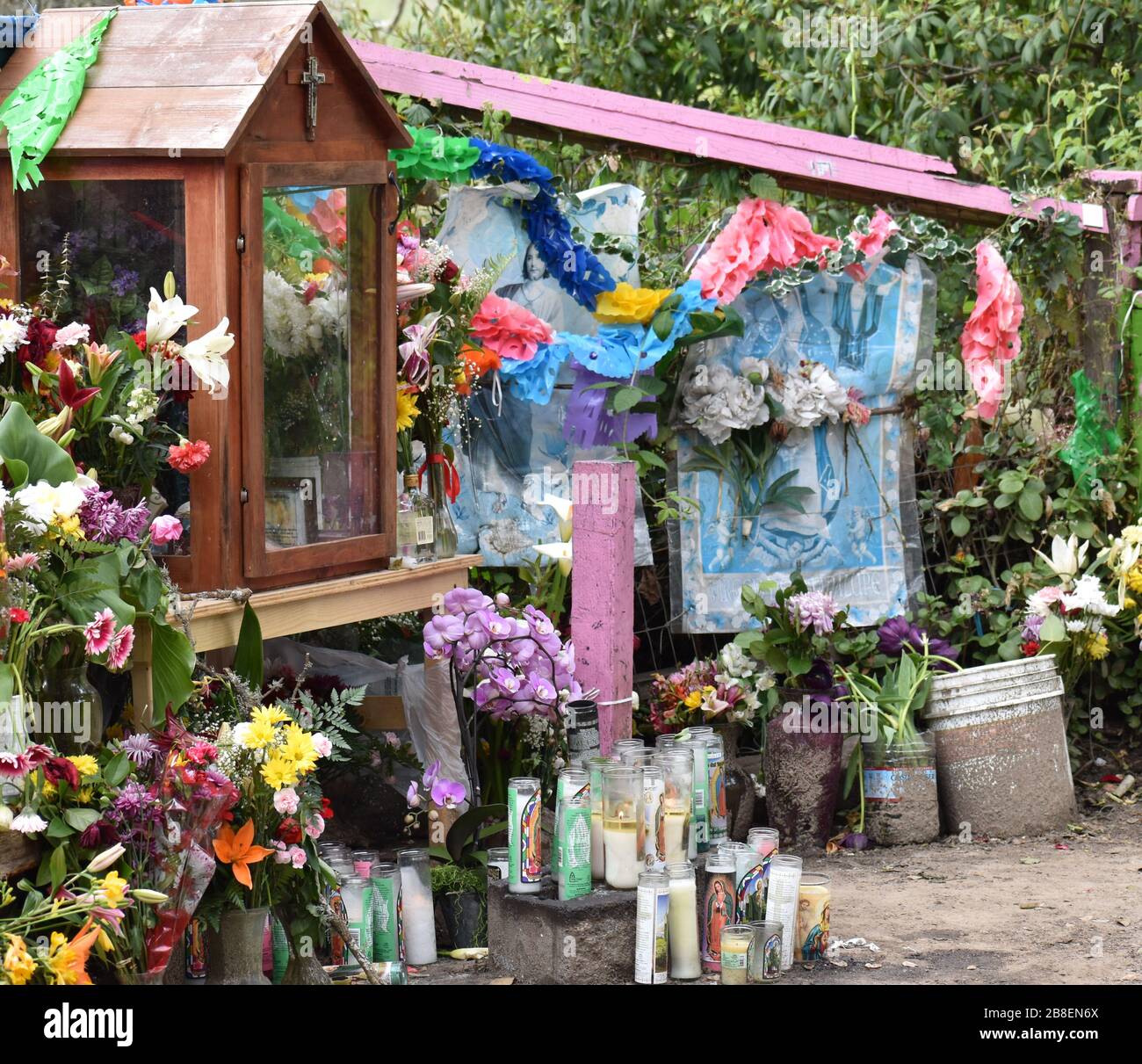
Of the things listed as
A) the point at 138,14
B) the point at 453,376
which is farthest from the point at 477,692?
the point at 138,14

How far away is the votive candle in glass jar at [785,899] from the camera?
4102mm

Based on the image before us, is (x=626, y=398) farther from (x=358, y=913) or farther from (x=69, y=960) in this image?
(x=69, y=960)

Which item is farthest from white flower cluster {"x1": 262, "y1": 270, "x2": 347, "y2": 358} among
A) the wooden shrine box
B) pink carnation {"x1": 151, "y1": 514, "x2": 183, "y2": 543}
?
pink carnation {"x1": 151, "y1": 514, "x2": 183, "y2": 543}

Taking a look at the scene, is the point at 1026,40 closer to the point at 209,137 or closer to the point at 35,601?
the point at 209,137

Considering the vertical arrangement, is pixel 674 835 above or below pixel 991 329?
below

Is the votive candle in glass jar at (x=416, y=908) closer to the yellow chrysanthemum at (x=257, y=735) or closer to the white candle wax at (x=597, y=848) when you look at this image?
the white candle wax at (x=597, y=848)

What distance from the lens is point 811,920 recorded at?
13.7ft

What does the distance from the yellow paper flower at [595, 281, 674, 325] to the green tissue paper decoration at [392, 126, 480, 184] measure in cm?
75

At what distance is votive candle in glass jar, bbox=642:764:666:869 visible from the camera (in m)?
4.08

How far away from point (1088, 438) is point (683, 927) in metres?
3.19

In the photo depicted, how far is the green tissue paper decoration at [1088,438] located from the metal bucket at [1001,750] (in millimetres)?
949

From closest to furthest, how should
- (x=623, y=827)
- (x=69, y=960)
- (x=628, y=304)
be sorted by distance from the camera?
(x=69, y=960)
(x=623, y=827)
(x=628, y=304)

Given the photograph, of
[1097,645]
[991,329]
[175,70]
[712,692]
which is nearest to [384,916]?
[712,692]

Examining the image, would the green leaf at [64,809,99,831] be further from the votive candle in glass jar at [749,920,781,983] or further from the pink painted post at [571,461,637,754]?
the pink painted post at [571,461,637,754]
